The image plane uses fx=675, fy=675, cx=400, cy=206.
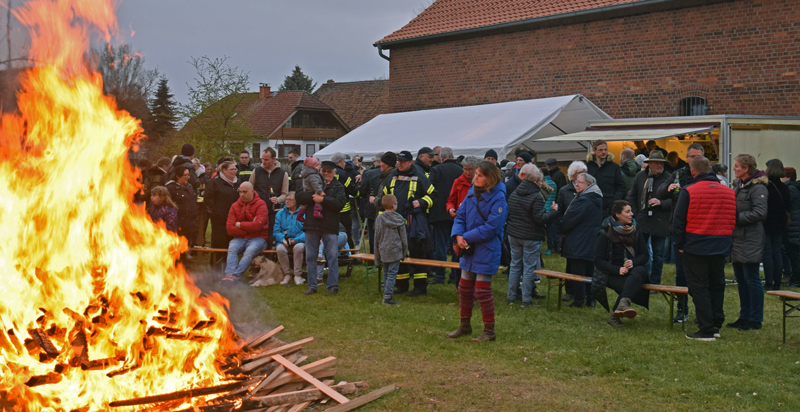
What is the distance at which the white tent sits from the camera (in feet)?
52.3

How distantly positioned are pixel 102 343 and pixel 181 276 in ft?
3.61

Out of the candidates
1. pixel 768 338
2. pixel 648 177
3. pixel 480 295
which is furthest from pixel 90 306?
pixel 648 177

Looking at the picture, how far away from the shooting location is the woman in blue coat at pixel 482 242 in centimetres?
726

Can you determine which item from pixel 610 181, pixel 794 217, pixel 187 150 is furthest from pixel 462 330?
pixel 187 150

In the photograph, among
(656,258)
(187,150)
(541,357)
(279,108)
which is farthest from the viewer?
(279,108)

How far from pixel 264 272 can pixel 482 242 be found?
5024 mm

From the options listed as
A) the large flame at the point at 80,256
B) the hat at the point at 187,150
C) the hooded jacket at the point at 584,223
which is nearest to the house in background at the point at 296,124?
the hat at the point at 187,150

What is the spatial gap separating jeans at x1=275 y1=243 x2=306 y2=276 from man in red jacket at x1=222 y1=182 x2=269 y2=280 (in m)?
0.30

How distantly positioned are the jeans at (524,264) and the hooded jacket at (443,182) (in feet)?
6.14

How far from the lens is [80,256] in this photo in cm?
583

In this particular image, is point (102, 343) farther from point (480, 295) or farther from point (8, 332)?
point (480, 295)

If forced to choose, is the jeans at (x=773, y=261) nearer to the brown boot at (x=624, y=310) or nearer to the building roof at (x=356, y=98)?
the brown boot at (x=624, y=310)

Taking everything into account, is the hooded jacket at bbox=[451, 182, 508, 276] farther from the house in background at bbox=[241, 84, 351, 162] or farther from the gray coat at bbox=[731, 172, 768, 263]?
the house in background at bbox=[241, 84, 351, 162]

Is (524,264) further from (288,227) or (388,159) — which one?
(288,227)
